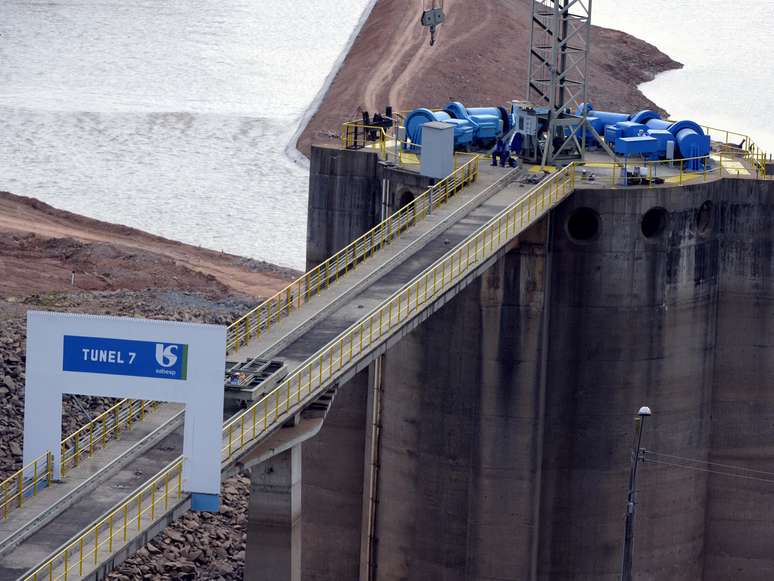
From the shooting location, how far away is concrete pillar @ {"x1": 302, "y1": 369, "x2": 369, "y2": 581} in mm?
57562

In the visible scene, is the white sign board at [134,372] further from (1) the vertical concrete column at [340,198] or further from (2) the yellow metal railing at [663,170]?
(1) the vertical concrete column at [340,198]

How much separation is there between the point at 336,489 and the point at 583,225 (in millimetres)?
10692

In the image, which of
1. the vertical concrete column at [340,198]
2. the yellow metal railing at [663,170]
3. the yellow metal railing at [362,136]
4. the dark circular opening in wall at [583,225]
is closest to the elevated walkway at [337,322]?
the dark circular opening in wall at [583,225]

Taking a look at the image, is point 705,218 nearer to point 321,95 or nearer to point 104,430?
point 104,430

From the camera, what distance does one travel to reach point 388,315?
154 feet

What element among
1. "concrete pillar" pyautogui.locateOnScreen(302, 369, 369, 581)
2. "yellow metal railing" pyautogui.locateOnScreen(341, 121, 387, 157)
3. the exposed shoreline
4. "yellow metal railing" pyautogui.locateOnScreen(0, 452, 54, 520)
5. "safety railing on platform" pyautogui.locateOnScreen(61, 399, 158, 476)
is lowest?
"concrete pillar" pyautogui.locateOnScreen(302, 369, 369, 581)

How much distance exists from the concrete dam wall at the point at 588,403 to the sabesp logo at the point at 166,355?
14046mm

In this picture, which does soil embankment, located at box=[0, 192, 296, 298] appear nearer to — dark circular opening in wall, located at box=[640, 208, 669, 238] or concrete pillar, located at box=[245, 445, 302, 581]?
dark circular opening in wall, located at box=[640, 208, 669, 238]

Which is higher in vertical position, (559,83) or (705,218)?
(559,83)

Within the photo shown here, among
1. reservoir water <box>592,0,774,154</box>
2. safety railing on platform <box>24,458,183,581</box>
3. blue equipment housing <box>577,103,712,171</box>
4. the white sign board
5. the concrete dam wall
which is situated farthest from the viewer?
reservoir water <box>592,0,774,154</box>

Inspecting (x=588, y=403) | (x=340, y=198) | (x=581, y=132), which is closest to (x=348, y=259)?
(x=340, y=198)

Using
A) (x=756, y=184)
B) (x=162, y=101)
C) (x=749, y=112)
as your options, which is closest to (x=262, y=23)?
(x=162, y=101)

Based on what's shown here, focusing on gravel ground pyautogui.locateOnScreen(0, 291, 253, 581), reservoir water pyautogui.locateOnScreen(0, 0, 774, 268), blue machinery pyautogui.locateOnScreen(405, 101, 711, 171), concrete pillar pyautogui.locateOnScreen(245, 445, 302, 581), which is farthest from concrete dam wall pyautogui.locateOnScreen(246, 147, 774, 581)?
reservoir water pyautogui.locateOnScreen(0, 0, 774, 268)

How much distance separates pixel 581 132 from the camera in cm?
6019
